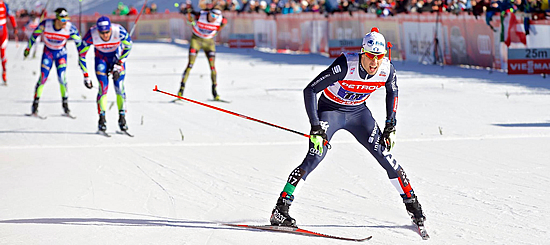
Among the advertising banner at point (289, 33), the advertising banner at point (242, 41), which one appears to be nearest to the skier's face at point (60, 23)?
the advertising banner at point (289, 33)

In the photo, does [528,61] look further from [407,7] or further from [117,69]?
[117,69]

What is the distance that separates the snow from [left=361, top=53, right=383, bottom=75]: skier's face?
1.26 m

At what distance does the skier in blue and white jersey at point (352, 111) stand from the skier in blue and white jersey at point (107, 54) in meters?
5.85

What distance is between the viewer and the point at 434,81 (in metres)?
19.1

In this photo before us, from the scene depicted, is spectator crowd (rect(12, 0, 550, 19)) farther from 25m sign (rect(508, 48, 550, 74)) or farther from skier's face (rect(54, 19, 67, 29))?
skier's face (rect(54, 19, 67, 29))

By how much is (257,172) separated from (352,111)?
2777mm

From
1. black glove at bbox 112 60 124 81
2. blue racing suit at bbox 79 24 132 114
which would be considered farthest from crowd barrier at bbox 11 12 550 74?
black glove at bbox 112 60 124 81

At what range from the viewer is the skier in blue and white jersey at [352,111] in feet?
20.1

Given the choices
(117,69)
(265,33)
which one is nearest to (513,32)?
(117,69)

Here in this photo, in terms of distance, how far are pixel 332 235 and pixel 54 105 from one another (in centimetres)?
1091

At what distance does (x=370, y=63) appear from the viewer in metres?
6.06

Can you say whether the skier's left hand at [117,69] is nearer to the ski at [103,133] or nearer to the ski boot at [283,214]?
the ski at [103,133]

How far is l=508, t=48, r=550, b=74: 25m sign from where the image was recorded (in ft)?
57.7

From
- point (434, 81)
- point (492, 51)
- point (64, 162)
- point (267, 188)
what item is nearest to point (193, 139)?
point (64, 162)
